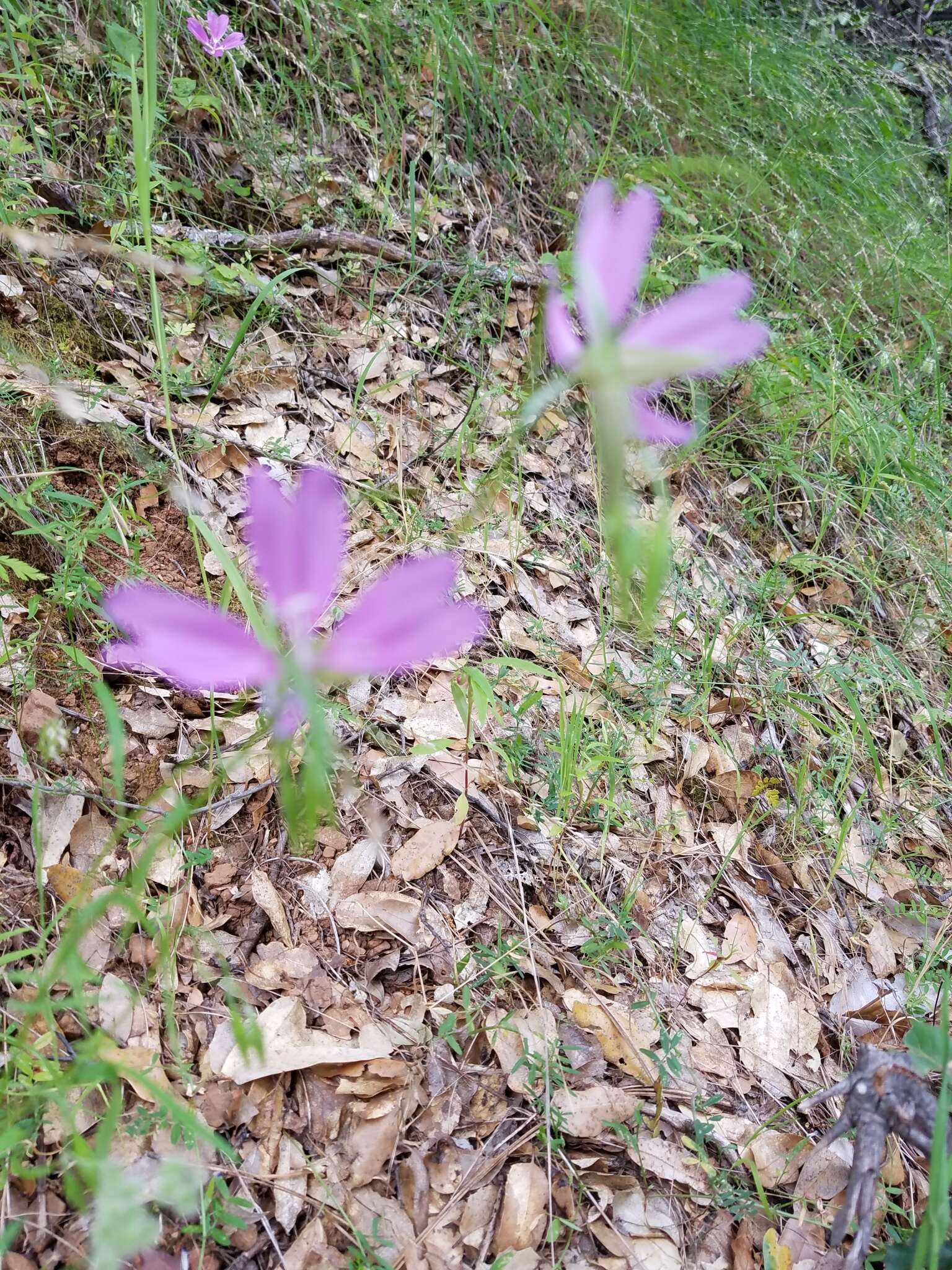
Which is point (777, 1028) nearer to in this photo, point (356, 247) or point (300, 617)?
point (300, 617)

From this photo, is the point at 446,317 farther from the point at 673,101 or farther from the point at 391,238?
the point at 673,101

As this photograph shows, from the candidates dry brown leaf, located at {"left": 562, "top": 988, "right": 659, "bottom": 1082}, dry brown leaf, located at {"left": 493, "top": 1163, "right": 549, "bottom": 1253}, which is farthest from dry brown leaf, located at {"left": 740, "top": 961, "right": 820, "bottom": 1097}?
dry brown leaf, located at {"left": 493, "top": 1163, "right": 549, "bottom": 1253}

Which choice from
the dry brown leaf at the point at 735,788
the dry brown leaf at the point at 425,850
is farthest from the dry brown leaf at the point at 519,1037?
the dry brown leaf at the point at 735,788

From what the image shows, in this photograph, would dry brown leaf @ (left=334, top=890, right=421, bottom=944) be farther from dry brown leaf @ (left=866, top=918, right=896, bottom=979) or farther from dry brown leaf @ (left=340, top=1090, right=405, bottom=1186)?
dry brown leaf @ (left=866, top=918, right=896, bottom=979)

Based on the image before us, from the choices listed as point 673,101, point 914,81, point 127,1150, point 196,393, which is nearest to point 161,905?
point 127,1150

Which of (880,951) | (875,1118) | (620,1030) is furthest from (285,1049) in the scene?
(880,951)
